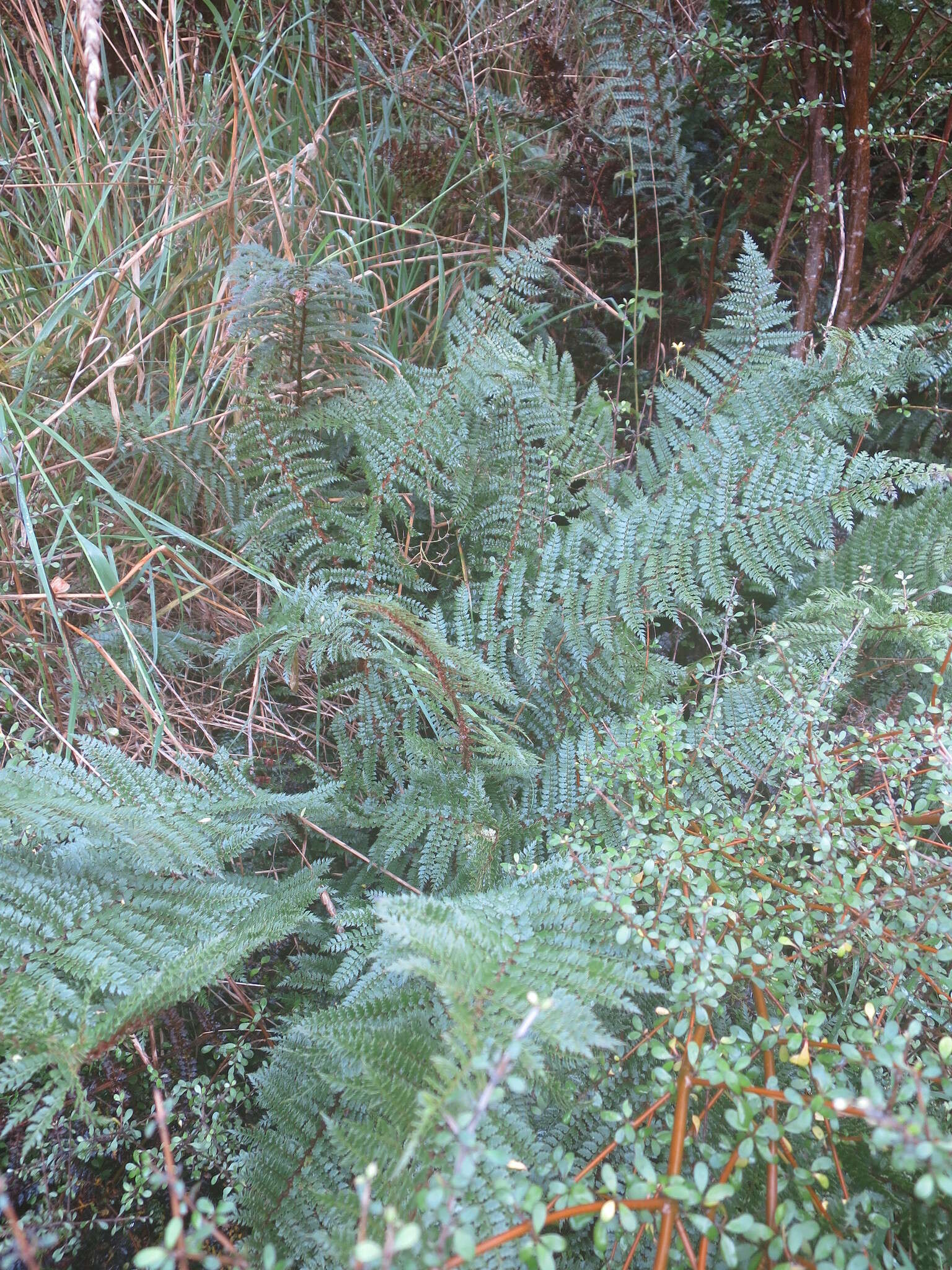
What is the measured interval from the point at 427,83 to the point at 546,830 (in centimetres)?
218

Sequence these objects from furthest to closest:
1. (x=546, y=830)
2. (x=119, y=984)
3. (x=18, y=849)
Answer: (x=546, y=830) < (x=18, y=849) < (x=119, y=984)

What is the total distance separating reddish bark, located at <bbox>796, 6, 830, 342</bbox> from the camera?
1883mm

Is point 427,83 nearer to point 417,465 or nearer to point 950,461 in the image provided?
point 417,465

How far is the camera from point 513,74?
2.35 metres

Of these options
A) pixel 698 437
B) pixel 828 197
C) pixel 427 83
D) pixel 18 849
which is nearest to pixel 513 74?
pixel 427 83

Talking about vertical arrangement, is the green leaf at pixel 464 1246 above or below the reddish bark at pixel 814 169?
below

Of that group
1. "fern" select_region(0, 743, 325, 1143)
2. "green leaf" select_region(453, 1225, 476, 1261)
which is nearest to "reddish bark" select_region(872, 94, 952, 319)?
"fern" select_region(0, 743, 325, 1143)

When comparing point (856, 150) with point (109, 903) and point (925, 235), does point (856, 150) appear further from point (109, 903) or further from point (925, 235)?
point (109, 903)

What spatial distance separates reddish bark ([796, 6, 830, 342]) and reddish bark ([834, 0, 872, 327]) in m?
0.06

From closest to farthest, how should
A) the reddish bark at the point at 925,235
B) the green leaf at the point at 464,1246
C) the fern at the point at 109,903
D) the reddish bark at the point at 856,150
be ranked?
the green leaf at the point at 464,1246, the fern at the point at 109,903, the reddish bark at the point at 856,150, the reddish bark at the point at 925,235

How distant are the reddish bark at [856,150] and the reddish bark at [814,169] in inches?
2.2

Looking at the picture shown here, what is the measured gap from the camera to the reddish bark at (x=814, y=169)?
1883 mm

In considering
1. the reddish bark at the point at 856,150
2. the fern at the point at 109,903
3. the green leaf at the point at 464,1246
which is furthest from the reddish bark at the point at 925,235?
the green leaf at the point at 464,1246

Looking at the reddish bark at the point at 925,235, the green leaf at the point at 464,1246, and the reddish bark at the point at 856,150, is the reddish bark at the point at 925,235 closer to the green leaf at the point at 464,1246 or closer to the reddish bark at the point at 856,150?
the reddish bark at the point at 856,150
